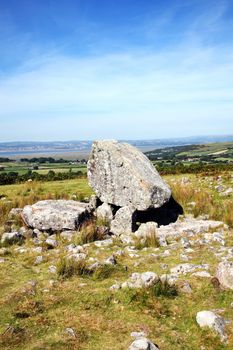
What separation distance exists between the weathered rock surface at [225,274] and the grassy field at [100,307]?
0.20 meters

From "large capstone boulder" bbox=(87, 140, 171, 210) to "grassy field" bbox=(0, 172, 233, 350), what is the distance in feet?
15.0

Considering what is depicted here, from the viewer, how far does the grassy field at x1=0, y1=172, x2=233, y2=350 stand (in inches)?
249

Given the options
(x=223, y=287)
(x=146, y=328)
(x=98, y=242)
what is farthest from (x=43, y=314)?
(x=98, y=242)

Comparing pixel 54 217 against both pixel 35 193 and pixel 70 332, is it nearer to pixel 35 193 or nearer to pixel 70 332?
pixel 35 193

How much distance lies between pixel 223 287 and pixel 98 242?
5.10 meters

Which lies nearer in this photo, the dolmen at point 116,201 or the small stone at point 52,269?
the small stone at point 52,269

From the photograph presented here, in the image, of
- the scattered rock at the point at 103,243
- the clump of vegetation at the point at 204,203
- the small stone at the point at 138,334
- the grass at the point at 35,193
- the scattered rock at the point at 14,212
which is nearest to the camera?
the small stone at the point at 138,334

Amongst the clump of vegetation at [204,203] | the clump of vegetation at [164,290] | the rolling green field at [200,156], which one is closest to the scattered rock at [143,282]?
the clump of vegetation at [164,290]

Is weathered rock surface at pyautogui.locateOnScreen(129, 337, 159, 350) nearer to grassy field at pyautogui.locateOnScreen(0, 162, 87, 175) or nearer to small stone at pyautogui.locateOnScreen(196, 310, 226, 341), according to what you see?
small stone at pyautogui.locateOnScreen(196, 310, 226, 341)

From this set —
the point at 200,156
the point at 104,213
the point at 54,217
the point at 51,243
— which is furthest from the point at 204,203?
the point at 200,156

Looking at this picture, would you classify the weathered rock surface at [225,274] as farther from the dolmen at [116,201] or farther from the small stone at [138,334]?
the dolmen at [116,201]

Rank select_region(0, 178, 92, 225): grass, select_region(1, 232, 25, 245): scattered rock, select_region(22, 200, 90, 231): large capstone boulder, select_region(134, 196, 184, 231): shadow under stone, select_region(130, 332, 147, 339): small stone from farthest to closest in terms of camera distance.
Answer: select_region(0, 178, 92, 225): grass, select_region(134, 196, 184, 231): shadow under stone, select_region(22, 200, 90, 231): large capstone boulder, select_region(1, 232, 25, 245): scattered rock, select_region(130, 332, 147, 339): small stone

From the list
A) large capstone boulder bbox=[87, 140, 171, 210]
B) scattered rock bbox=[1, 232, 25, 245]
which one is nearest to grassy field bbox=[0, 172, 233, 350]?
scattered rock bbox=[1, 232, 25, 245]

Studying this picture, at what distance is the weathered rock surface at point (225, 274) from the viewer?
8.02 metres
